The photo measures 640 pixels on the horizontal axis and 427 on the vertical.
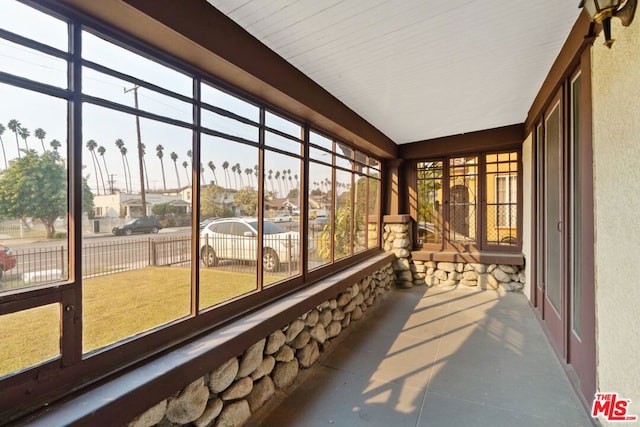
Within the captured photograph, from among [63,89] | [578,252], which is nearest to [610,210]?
[578,252]

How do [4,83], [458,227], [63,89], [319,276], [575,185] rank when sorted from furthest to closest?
1. [458,227]
2. [319,276]
3. [575,185]
4. [63,89]
5. [4,83]

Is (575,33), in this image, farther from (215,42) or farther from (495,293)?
(495,293)

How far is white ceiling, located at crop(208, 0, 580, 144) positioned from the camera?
1903 mm

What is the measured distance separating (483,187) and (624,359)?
4.01 meters

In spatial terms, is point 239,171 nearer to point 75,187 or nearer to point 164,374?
point 75,187

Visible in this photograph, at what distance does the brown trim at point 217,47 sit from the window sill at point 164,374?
70.5 inches

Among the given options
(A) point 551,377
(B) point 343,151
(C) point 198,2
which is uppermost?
(C) point 198,2

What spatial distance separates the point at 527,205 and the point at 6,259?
17.9ft

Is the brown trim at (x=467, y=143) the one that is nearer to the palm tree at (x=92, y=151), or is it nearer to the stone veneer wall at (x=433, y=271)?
the stone veneer wall at (x=433, y=271)

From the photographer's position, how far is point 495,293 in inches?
191

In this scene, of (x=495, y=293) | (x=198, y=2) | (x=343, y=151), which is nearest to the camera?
(x=198, y=2)

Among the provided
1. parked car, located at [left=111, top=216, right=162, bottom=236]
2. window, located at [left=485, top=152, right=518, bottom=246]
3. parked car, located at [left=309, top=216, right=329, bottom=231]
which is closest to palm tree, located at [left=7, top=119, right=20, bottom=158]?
parked car, located at [left=111, top=216, right=162, bottom=236]

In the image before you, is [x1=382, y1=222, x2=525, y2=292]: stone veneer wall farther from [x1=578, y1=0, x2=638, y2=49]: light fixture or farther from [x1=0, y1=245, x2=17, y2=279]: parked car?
[x1=0, y1=245, x2=17, y2=279]: parked car

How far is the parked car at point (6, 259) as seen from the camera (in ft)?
3.97
